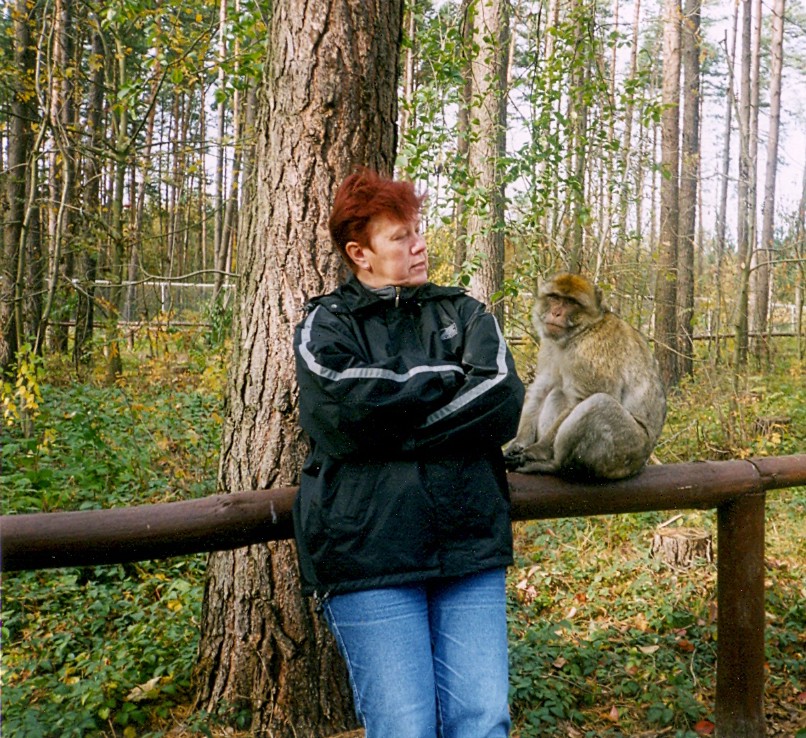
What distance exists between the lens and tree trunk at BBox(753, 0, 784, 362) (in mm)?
16608

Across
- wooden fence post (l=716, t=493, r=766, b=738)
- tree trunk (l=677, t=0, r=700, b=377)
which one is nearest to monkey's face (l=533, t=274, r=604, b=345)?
wooden fence post (l=716, t=493, r=766, b=738)

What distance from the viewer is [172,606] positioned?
15.0 ft

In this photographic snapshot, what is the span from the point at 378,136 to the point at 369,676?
232 cm

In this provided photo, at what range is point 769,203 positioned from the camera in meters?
23.7

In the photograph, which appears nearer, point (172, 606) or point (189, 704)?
point (189, 704)

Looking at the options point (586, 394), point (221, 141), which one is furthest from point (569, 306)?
point (221, 141)

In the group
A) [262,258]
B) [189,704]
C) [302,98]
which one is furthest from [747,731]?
[302,98]

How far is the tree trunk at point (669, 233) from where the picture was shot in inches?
488

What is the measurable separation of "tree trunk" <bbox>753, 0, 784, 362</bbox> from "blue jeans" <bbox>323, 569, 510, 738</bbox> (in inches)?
481

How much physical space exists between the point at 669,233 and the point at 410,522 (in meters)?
12.3

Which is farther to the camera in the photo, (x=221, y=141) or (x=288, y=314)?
(x=221, y=141)

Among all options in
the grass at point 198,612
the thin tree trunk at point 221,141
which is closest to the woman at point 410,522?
the grass at point 198,612

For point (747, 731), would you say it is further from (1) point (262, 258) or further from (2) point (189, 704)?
(1) point (262, 258)

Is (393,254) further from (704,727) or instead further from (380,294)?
(704,727)
